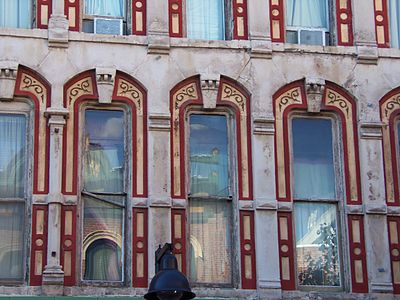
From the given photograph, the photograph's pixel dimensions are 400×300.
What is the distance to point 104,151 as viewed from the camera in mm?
18062

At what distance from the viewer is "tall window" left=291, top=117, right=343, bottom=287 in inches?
707

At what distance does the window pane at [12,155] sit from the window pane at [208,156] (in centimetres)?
265

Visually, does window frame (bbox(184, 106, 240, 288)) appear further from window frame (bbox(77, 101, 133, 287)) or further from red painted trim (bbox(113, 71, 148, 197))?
window frame (bbox(77, 101, 133, 287))

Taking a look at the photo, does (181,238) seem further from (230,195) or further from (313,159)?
(313,159)

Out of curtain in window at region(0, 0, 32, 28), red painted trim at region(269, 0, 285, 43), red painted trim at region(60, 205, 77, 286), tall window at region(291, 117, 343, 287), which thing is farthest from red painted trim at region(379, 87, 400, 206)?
curtain in window at region(0, 0, 32, 28)

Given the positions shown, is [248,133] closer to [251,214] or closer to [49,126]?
[251,214]

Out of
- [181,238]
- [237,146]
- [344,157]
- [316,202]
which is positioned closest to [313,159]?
[344,157]

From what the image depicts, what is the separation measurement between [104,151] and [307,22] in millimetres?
4213

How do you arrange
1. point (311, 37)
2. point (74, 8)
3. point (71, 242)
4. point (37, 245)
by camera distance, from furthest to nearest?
point (311, 37) → point (74, 8) → point (71, 242) → point (37, 245)

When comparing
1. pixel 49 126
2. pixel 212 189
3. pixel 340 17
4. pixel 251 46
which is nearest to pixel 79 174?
pixel 49 126

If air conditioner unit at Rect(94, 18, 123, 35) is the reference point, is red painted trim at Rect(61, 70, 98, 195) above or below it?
below

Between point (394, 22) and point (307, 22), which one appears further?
point (394, 22)

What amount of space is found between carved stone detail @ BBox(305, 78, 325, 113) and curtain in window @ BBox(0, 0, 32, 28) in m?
4.62

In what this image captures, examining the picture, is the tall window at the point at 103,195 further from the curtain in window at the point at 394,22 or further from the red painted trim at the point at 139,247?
the curtain in window at the point at 394,22
